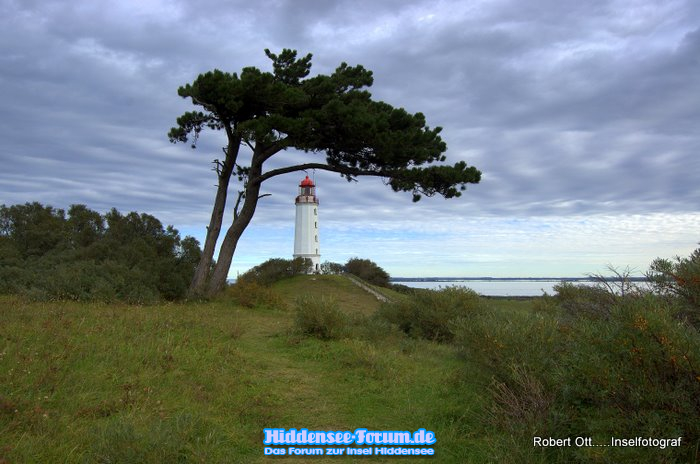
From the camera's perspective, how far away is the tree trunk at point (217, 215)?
18219mm

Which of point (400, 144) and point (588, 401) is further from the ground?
point (400, 144)

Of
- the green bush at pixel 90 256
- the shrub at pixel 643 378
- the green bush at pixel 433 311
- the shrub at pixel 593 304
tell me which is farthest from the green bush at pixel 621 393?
the green bush at pixel 90 256

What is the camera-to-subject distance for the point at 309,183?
3838cm

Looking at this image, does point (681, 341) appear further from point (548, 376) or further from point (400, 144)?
point (400, 144)

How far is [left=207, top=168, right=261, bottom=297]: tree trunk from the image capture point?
59.5 ft

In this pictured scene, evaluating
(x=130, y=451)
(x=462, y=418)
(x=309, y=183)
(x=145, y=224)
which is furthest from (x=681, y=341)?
(x=309, y=183)

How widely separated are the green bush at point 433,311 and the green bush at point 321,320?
2349 mm

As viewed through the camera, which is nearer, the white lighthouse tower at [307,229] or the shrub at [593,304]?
the shrub at [593,304]

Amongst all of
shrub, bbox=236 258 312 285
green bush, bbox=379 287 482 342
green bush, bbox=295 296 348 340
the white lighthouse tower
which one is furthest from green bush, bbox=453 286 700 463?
the white lighthouse tower

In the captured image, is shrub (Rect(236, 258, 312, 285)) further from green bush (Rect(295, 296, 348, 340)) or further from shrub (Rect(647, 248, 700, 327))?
shrub (Rect(647, 248, 700, 327))

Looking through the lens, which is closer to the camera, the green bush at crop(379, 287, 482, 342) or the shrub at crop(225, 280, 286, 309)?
the green bush at crop(379, 287, 482, 342)

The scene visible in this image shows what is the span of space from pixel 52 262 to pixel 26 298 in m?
6.62

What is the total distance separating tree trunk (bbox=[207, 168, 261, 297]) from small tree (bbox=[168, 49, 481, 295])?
0.12ft

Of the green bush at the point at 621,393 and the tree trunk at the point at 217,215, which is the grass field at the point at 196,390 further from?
the tree trunk at the point at 217,215
